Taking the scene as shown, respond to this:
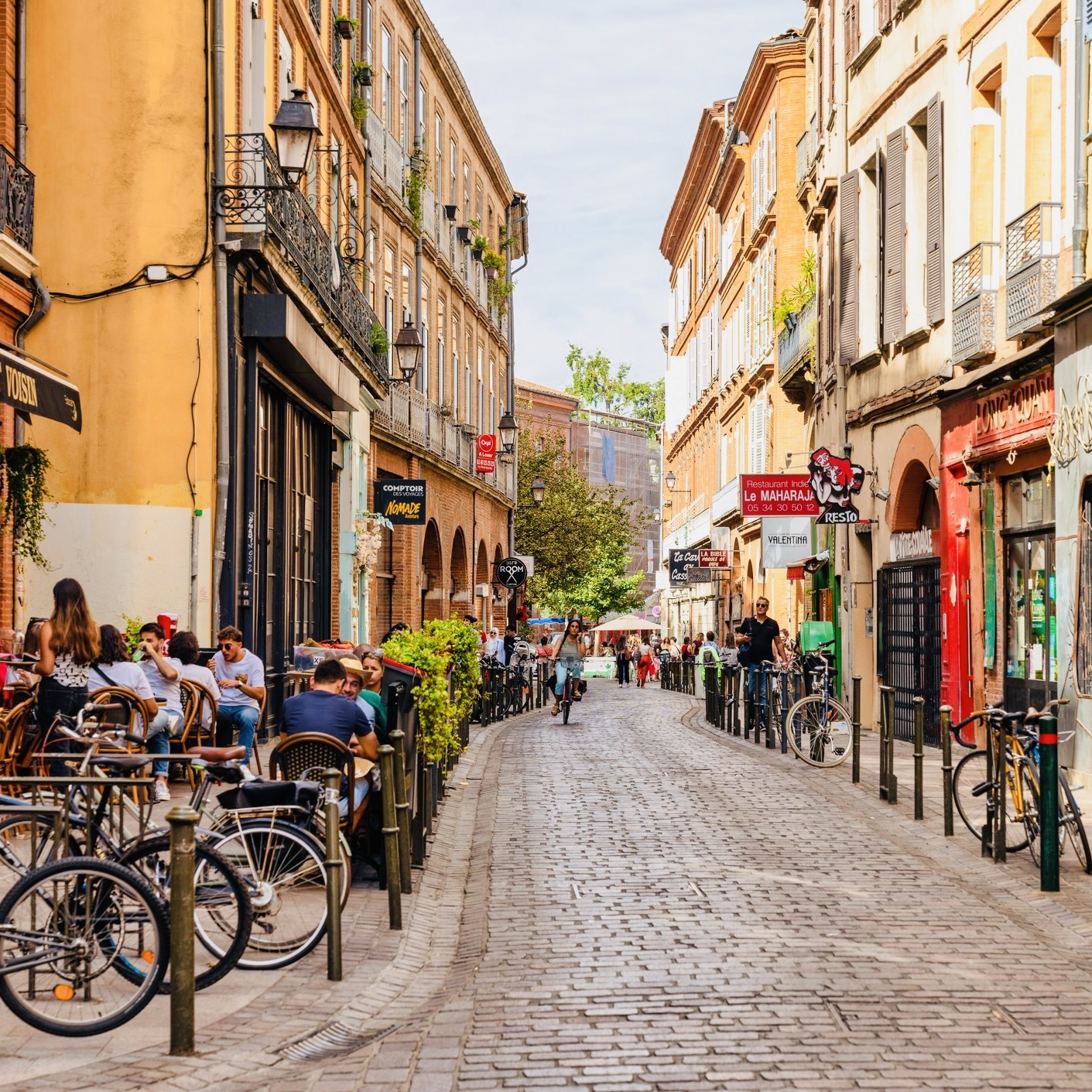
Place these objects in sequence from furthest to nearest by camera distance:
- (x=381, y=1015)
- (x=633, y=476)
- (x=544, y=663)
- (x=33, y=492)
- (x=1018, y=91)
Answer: (x=633, y=476), (x=544, y=663), (x=1018, y=91), (x=33, y=492), (x=381, y=1015)

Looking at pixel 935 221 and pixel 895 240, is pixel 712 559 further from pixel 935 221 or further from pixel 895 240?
pixel 935 221

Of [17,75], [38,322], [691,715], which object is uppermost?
[17,75]

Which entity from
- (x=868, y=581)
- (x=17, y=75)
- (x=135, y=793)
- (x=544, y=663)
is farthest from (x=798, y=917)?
(x=544, y=663)

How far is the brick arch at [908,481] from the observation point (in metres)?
21.5

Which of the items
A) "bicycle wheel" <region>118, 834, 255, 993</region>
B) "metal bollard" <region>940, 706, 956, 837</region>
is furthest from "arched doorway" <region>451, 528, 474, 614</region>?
"bicycle wheel" <region>118, 834, 255, 993</region>

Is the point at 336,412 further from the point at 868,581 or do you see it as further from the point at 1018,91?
the point at 1018,91

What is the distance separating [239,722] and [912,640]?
1074cm

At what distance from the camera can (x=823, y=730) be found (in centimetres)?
1753

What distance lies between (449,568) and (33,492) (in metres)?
25.9

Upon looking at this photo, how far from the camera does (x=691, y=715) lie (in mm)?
30125

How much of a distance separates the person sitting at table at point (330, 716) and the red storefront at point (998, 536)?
911 cm

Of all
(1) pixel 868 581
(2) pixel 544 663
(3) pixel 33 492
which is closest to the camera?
(3) pixel 33 492

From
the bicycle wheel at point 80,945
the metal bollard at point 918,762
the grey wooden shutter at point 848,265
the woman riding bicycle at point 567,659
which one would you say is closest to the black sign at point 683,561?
the woman riding bicycle at point 567,659

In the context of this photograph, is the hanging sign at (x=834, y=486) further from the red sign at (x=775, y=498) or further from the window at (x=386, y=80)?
the window at (x=386, y=80)
